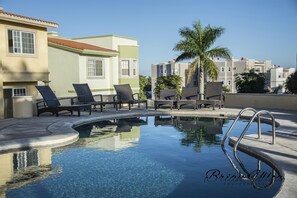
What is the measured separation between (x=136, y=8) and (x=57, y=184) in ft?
71.3

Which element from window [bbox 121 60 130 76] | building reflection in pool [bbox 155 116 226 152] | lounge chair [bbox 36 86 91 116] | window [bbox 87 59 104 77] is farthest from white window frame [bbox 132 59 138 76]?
lounge chair [bbox 36 86 91 116]

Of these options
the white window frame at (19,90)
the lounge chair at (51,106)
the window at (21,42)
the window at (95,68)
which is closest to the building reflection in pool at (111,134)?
the lounge chair at (51,106)

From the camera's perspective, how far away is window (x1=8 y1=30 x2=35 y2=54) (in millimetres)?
15109

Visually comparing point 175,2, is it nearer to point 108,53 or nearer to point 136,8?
point 136,8

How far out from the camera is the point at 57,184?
19.5 ft

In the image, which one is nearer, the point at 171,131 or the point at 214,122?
the point at 171,131

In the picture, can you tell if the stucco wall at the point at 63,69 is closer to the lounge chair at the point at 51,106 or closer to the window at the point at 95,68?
the window at the point at 95,68

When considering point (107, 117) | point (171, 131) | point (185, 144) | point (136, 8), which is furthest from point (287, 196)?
point (136, 8)

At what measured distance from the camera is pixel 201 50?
2181 centimetres

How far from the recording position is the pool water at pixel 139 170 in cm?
563

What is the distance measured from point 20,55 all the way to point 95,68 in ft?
28.5

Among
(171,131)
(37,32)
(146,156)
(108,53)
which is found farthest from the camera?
(108,53)

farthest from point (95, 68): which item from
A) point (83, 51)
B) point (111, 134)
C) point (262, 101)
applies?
point (111, 134)

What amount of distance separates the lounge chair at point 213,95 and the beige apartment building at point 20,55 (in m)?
8.82
